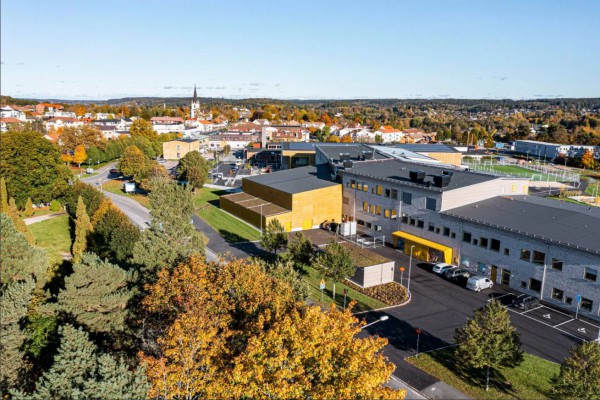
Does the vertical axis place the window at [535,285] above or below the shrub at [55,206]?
above

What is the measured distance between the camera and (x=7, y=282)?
89.6ft

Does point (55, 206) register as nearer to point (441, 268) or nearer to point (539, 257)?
point (441, 268)

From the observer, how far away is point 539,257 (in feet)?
116

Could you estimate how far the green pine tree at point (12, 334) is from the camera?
2083 centimetres

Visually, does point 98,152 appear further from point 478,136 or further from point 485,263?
point 478,136

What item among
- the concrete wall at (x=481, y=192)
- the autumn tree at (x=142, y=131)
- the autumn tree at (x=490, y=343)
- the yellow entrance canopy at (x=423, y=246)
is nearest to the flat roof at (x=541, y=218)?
the concrete wall at (x=481, y=192)

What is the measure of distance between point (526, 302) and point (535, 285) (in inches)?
105

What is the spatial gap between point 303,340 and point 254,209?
4006 centimetres

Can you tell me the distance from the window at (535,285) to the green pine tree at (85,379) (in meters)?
30.8

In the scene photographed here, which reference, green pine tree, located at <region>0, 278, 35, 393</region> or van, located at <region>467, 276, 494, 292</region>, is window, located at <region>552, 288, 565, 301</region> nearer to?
van, located at <region>467, 276, 494, 292</region>

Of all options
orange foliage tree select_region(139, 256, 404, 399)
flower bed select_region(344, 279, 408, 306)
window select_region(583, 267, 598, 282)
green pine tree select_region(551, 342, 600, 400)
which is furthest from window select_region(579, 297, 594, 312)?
orange foliage tree select_region(139, 256, 404, 399)

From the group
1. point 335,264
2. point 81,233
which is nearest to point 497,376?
point 335,264

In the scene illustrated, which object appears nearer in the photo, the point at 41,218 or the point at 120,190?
the point at 41,218

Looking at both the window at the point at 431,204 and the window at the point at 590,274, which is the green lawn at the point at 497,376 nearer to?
A: the window at the point at 590,274
